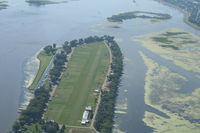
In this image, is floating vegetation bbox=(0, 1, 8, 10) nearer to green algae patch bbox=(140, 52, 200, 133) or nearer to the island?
the island

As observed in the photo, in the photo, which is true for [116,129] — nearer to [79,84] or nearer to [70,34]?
[79,84]

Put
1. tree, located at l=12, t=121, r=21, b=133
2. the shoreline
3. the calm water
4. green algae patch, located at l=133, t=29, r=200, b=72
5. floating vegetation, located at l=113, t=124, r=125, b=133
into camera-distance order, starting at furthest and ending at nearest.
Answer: the shoreline < green algae patch, located at l=133, t=29, r=200, b=72 < the calm water < floating vegetation, located at l=113, t=124, r=125, b=133 < tree, located at l=12, t=121, r=21, b=133

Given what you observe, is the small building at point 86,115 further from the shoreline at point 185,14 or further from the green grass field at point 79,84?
the shoreline at point 185,14

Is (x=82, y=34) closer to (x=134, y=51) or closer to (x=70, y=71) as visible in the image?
(x=134, y=51)

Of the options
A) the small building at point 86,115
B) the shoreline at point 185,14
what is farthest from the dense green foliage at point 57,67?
the shoreline at point 185,14

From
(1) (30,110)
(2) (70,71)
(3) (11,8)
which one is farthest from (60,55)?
(3) (11,8)

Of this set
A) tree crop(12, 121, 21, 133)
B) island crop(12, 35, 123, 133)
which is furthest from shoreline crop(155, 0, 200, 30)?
tree crop(12, 121, 21, 133)

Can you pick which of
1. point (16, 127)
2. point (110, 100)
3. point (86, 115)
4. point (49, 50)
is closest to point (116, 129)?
point (86, 115)

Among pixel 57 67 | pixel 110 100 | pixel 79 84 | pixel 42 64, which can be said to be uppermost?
pixel 57 67

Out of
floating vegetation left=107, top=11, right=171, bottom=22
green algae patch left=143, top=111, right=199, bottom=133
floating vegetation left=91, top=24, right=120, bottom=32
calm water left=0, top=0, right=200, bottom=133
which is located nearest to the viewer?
green algae patch left=143, top=111, right=199, bottom=133
